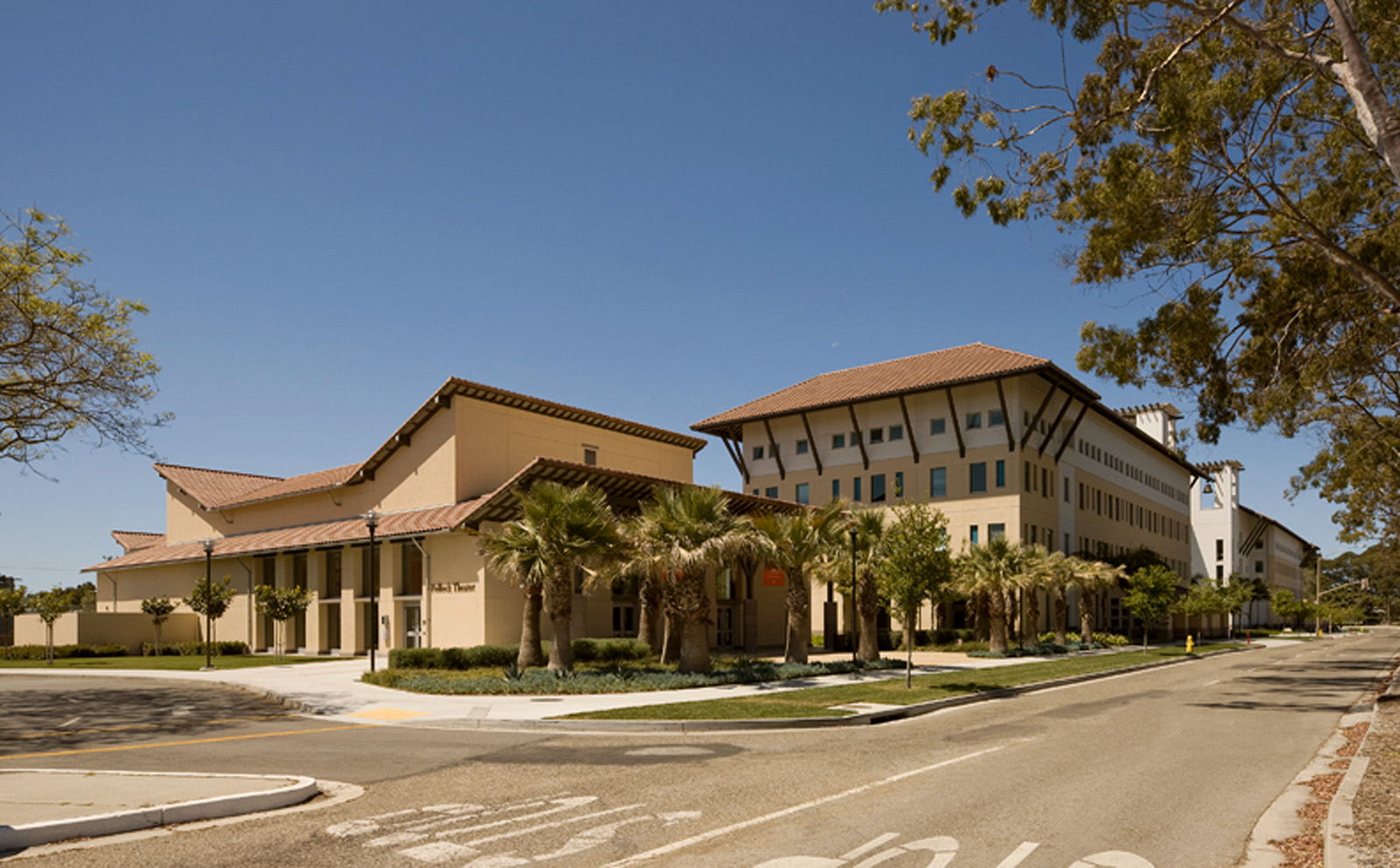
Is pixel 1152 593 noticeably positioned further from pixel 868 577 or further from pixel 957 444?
pixel 868 577

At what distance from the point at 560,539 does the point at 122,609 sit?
41774 millimetres

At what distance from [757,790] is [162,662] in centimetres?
3694

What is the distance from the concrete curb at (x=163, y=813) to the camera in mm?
8359

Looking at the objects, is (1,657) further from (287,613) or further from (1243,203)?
(1243,203)

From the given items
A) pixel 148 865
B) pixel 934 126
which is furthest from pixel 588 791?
pixel 934 126

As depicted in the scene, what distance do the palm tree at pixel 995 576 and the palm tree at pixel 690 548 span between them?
1857 cm

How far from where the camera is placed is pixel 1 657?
45.0 m

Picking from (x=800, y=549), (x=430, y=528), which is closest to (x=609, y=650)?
(x=800, y=549)

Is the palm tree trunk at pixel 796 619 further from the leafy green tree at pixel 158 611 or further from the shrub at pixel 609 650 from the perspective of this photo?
the leafy green tree at pixel 158 611

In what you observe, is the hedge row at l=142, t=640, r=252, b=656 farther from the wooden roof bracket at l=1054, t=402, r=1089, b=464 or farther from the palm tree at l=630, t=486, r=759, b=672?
the wooden roof bracket at l=1054, t=402, r=1089, b=464

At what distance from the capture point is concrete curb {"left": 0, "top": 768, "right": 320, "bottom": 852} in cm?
836

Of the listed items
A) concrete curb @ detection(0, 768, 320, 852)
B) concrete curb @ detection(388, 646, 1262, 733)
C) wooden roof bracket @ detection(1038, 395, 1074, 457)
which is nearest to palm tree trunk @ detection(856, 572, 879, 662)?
concrete curb @ detection(388, 646, 1262, 733)

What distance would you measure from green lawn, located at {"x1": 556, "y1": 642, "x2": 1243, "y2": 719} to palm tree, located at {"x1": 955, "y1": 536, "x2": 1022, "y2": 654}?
19.7 feet

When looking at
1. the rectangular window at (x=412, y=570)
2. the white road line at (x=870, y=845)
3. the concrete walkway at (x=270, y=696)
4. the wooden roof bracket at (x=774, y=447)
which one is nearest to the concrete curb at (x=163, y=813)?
the concrete walkway at (x=270, y=696)
